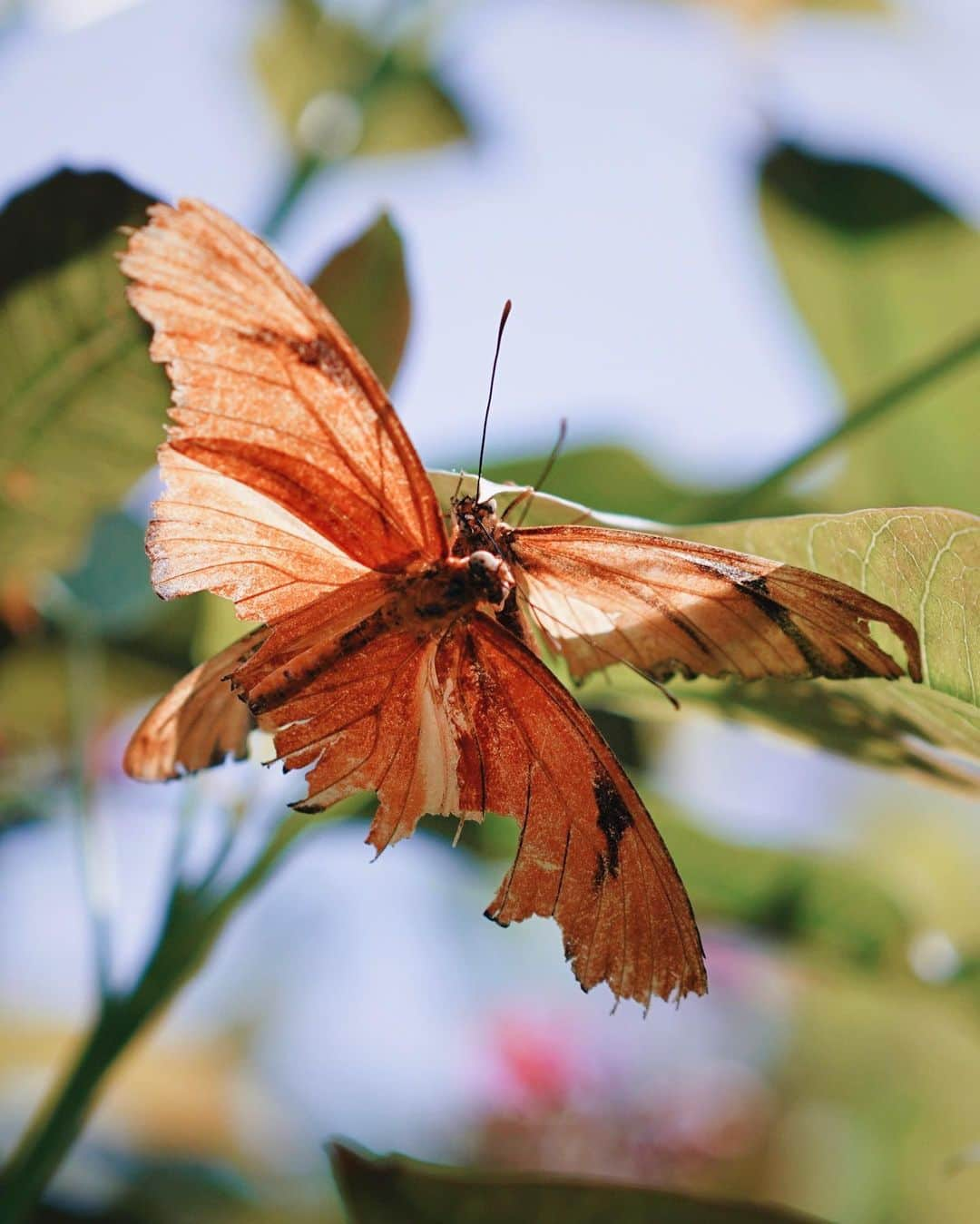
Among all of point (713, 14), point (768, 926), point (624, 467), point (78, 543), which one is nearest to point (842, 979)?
point (768, 926)

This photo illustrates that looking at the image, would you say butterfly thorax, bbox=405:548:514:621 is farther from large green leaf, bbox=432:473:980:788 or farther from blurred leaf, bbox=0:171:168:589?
blurred leaf, bbox=0:171:168:589

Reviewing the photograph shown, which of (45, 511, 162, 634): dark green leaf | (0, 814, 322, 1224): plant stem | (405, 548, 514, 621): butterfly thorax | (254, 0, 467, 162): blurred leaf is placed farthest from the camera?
(254, 0, 467, 162): blurred leaf

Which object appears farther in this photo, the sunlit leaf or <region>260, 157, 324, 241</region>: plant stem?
<region>260, 157, 324, 241</region>: plant stem

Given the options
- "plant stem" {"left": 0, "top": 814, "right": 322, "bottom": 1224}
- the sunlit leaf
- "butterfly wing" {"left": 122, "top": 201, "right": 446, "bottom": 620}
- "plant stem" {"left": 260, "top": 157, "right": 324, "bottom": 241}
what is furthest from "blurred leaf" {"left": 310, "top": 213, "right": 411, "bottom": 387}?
the sunlit leaf

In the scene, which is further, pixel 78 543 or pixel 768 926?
pixel 768 926

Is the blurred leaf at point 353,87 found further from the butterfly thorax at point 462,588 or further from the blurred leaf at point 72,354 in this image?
the butterfly thorax at point 462,588

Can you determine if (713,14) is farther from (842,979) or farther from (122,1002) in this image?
(122,1002)
